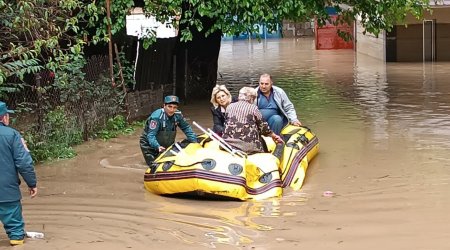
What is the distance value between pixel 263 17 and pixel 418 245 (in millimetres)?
8328

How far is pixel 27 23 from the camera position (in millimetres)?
8984

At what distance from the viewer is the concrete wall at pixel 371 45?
113 feet

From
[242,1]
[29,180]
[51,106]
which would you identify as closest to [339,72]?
[242,1]

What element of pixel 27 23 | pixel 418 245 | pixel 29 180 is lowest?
pixel 418 245

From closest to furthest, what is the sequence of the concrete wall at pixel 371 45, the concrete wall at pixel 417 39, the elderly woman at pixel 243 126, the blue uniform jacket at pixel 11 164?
the blue uniform jacket at pixel 11 164 < the elderly woman at pixel 243 126 < the concrete wall at pixel 417 39 < the concrete wall at pixel 371 45

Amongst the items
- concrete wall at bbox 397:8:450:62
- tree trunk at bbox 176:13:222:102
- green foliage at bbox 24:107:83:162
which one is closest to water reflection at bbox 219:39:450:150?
concrete wall at bbox 397:8:450:62

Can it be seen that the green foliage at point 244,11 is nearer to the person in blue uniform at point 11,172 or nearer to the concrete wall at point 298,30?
the person in blue uniform at point 11,172

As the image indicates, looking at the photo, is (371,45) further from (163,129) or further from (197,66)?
(163,129)

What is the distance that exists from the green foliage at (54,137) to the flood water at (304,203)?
254 millimetres

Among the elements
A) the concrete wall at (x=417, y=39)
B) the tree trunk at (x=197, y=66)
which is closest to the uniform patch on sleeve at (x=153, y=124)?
the tree trunk at (x=197, y=66)

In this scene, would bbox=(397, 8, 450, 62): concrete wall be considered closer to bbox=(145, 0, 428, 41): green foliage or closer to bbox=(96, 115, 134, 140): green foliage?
bbox=(145, 0, 428, 41): green foliage

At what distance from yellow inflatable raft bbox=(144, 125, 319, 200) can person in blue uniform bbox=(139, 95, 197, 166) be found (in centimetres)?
45

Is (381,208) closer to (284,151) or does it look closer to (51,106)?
(284,151)

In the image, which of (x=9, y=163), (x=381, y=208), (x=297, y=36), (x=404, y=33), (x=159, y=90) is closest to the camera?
(x=9, y=163)
